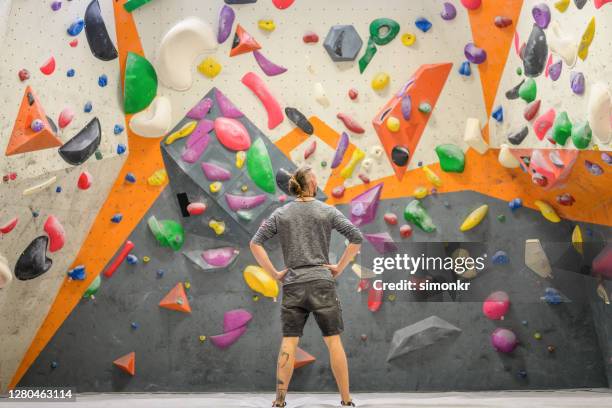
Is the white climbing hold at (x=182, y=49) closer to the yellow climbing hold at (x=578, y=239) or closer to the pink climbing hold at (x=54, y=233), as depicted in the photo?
the pink climbing hold at (x=54, y=233)

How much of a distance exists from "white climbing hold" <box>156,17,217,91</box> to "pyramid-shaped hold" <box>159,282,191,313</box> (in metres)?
1.21

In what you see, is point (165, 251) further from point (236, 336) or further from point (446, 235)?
point (446, 235)

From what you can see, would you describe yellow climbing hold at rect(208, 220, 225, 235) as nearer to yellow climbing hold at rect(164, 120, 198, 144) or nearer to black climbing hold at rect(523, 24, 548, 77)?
yellow climbing hold at rect(164, 120, 198, 144)

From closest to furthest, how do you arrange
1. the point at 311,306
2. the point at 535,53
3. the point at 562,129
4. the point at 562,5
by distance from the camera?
the point at 311,306 → the point at 562,5 → the point at 562,129 → the point at 535,53

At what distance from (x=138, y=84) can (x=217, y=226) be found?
3.13 ft

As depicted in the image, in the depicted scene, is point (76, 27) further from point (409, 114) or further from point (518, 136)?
point (518, 136)

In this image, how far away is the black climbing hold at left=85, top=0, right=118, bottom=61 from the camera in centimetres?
470

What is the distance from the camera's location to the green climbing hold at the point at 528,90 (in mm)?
4355

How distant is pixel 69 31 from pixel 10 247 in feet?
4.17

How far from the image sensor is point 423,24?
4797 millimetres

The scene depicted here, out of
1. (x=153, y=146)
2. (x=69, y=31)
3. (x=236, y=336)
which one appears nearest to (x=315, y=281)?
(x=236, y=336)

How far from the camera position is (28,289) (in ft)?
15.4

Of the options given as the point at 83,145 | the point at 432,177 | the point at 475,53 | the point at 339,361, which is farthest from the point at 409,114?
the point at 83,145

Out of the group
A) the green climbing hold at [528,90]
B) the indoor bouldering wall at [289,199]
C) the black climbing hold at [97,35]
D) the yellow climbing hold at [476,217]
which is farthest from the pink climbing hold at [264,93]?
the green climbing hold at [528,90]
